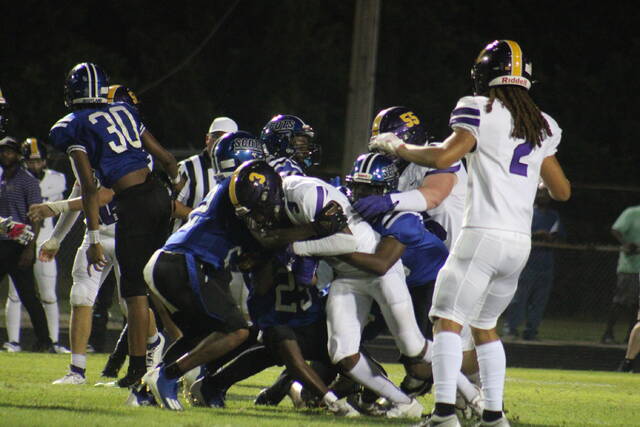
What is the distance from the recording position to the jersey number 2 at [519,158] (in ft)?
18.1

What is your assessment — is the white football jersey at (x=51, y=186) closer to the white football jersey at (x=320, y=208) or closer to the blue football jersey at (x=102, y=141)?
the blue football jersey at (x=102, y=141)

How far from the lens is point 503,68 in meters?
5.57

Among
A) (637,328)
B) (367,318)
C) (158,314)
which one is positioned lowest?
(637,328)

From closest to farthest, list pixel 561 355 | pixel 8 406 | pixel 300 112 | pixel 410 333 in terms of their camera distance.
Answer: pixel 8 406 → pixel 410 333 → pixel 561 355 → pixel 300 112

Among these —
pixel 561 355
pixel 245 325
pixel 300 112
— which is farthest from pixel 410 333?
pixel 300 112

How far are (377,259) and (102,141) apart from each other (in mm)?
1977

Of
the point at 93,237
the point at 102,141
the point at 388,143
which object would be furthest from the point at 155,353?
the point at 388,143

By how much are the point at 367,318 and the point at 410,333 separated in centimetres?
37

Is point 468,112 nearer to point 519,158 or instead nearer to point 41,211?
point 519,158

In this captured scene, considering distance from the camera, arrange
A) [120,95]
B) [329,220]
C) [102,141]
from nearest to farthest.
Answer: [329,220]
[102,141]
[120,95]

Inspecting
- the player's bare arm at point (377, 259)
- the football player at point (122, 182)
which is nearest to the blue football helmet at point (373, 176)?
the player's bare arm at point (377, 259)

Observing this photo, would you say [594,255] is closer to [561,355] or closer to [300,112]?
[561,355]

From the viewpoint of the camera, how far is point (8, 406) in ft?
19.6

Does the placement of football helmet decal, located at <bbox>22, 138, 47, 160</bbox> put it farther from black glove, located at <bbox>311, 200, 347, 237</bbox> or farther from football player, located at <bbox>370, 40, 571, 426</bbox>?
football player, located at <bbox>370, 40, 571, 426</bbox>
